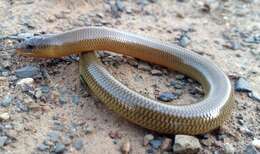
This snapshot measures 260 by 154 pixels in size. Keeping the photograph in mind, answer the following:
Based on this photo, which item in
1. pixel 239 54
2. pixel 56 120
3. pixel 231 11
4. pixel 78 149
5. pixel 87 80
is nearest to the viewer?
pixel 78 149

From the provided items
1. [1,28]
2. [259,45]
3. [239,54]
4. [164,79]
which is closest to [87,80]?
[164,79]

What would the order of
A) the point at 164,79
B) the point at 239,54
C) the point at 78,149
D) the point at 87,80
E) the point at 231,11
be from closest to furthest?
the point at 78,149
the point at 87,80
the point at 164,79
the point at 239,54
the point at 231,11

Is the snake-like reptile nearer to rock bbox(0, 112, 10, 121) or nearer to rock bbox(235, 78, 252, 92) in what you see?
rock bbox(235, 78, 252, 92)

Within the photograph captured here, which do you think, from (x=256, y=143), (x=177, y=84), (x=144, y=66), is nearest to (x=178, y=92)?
(x=177, y=84)

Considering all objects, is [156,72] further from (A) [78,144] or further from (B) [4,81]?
(B) [4,81]

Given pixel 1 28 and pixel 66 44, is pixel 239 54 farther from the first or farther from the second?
pixel 1 28

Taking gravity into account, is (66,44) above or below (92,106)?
above

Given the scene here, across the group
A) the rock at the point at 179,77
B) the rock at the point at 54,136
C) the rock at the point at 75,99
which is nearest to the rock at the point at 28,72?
the rock at the point at 75,99
